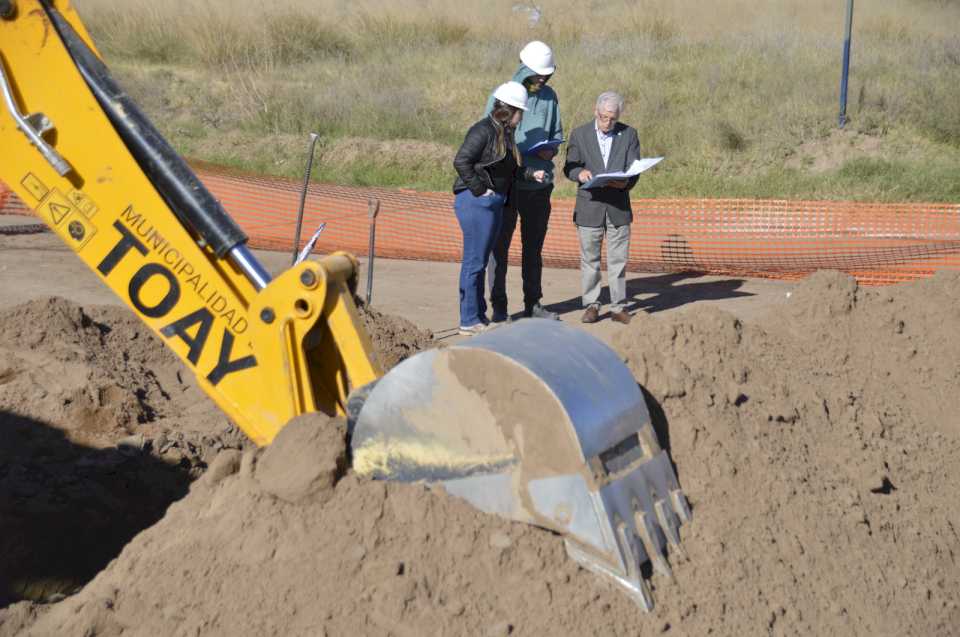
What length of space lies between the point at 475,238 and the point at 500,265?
742mm

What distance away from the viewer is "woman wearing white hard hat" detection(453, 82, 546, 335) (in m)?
8.21

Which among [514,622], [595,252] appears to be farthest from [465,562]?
[595,252]

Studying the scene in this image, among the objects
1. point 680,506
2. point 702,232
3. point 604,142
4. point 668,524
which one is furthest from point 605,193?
point 668,524

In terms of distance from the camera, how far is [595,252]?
9258 mm

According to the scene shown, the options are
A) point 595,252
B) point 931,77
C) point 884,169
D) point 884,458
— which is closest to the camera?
point 884,458

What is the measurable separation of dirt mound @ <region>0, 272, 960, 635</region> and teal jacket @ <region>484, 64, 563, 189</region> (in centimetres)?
379

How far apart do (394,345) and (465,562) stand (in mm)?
3650

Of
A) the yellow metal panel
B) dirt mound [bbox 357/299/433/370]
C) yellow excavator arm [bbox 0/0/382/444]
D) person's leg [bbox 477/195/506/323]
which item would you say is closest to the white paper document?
person's leg [bbox 477/195/506/323]

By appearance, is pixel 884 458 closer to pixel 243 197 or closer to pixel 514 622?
pixel 514 622

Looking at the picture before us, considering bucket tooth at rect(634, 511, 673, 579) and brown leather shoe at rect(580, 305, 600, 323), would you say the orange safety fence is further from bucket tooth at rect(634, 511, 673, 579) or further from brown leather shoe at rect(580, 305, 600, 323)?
bucket tooth at rect(634, 511, 673, 579)

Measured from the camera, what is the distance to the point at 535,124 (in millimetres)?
9000

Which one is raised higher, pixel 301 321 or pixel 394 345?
pixel 301 321

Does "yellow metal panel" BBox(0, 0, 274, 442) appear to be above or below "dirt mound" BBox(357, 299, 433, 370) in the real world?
above

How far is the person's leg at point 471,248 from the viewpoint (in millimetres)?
8297
